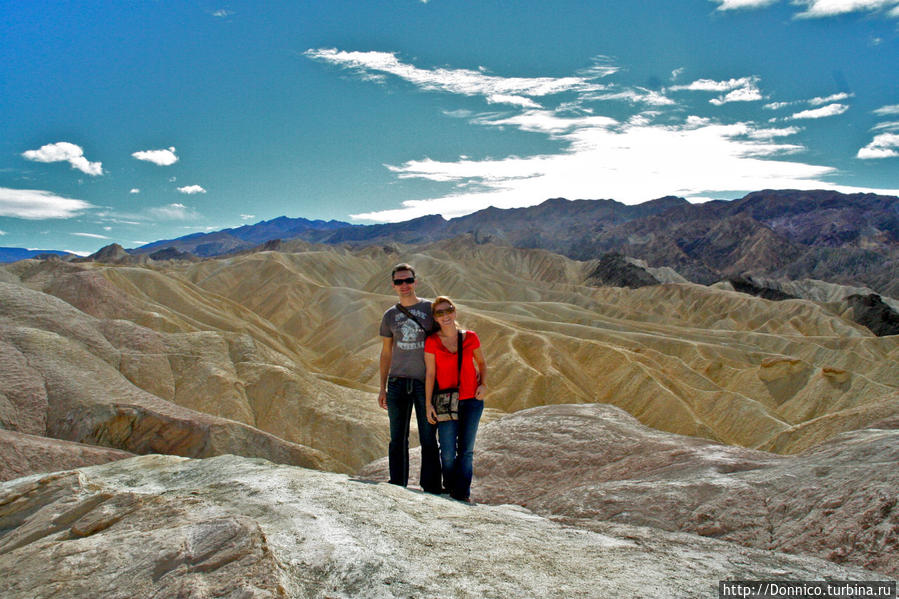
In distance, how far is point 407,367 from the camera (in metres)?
5.88

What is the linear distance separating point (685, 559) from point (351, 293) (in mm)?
81904

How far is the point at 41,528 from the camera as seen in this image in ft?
14.7

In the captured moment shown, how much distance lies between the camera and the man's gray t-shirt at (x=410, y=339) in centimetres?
585

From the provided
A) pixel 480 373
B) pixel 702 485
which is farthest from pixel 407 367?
pixel 702 485

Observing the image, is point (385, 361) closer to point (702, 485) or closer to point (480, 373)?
point (480, 373)

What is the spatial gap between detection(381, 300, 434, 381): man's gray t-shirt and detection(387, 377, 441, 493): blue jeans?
0.12 metres

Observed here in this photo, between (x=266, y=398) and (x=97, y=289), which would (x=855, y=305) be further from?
(x=97, y=289)

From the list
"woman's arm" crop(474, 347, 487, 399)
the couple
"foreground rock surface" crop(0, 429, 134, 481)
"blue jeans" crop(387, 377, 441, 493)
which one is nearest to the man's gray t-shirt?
the couple

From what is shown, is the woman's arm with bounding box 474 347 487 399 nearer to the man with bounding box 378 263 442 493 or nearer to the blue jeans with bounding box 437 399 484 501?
the blue jeans with bounding box 437 399 484 501

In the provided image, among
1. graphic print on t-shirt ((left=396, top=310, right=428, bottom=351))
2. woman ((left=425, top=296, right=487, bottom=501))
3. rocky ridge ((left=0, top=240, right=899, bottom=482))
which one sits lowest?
rocky ridge ((left=0, top=240, right=899, bottom=482))

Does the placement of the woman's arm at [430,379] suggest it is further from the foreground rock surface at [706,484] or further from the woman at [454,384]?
the foreground rock surface at [706,484]

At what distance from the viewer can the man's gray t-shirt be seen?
5852mm

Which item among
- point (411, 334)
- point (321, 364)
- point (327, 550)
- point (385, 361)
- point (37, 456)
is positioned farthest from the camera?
point (321, 364)

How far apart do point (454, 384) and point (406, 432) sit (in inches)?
43.5
